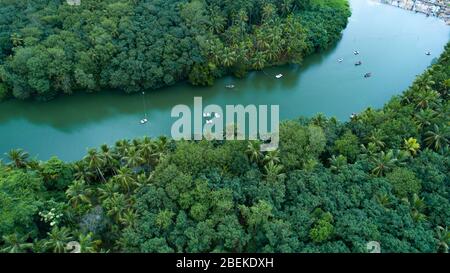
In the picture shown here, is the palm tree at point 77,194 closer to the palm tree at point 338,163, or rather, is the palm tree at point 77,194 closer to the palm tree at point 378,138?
the palm tree at point 338,163

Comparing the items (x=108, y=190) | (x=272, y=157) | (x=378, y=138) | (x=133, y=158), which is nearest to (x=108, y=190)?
(x=108, y=190)

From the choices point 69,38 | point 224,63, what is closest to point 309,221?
point 224,63

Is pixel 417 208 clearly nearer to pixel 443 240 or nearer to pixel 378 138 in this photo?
pixel 443 240

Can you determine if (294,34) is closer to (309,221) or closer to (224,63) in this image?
(224,63)

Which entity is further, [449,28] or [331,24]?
[449,28]

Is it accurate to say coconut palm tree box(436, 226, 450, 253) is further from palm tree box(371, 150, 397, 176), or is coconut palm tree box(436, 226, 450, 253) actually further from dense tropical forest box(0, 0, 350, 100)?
dense tropical forest box(0, 0, 350, 100)
